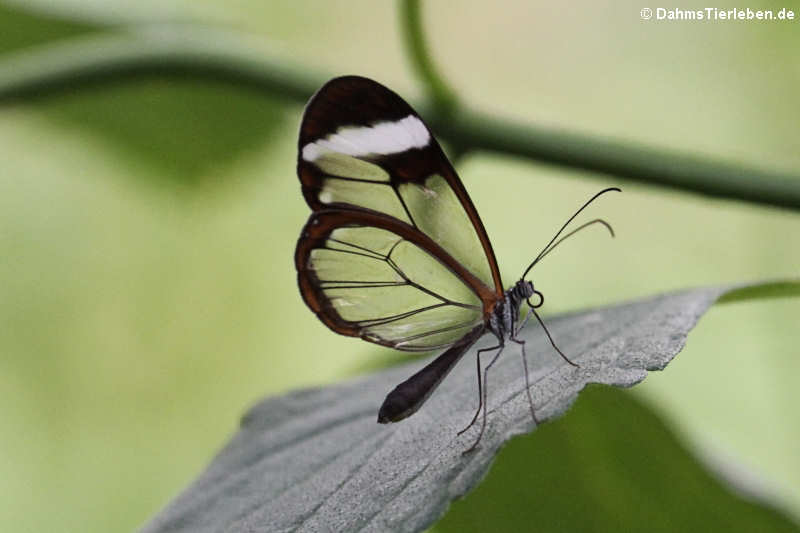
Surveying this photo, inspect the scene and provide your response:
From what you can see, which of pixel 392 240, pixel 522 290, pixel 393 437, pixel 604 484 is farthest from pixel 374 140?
pixel 604 484

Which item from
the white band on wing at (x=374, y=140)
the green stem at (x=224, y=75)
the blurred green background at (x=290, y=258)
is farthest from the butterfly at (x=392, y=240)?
the blurred green background at (x=290, y=258)

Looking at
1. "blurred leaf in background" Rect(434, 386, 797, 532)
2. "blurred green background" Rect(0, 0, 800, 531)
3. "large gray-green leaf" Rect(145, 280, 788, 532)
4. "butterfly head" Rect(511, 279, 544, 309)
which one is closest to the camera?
"large gray-green leaf" Rect(145, 280, 788, 532)

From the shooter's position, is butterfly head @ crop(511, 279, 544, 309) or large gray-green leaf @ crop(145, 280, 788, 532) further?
butterfly head @ crop(511, 279, 544, 309)

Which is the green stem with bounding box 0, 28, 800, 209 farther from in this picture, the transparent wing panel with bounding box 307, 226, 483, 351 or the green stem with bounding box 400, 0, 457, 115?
the transparent wing panel with bounding box 307, 226, 483, 351

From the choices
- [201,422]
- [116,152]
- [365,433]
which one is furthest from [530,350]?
[201,422]

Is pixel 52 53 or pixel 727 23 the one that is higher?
pixel 52 53

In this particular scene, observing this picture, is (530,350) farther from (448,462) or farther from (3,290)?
(3,290)

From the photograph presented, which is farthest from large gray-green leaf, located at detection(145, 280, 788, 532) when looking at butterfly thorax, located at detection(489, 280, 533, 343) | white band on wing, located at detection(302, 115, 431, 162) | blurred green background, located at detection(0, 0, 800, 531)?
blurred green background, located at detection(0, 0, 800, 531)
